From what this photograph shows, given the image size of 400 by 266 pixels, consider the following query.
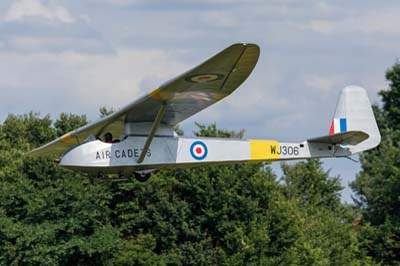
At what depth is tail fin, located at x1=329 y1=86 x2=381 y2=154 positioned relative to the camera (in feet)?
102

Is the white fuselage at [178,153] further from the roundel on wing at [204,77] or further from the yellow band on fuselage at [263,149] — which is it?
the roundel on wing at [204,77]

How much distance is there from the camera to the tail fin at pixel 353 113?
102 feet

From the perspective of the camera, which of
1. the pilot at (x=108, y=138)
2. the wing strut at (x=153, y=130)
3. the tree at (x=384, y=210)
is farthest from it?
the tree at (x=384, y=210)

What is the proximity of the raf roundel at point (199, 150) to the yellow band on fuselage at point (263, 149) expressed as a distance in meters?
1.23

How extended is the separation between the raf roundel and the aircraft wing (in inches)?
27.4

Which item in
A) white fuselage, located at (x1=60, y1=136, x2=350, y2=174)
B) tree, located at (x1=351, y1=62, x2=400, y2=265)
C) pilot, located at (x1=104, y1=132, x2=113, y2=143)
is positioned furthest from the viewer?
tree, located at (x1=351, y1=62, x2=400, y2=265)

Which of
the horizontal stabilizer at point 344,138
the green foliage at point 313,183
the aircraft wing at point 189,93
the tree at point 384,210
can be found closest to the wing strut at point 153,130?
the aircraft wing at point 189,93

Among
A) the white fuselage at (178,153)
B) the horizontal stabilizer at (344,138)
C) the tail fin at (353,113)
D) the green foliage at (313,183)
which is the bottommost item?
the white fuselage at (178,153)

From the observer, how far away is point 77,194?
48.1 meters

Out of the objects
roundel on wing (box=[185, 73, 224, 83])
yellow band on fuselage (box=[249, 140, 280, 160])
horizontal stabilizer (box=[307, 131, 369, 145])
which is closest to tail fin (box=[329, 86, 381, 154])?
horizontal stabilizer (box=[307, 131, 369, 145])

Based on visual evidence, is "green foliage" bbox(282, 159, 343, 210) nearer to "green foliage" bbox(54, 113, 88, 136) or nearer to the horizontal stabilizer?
"green foliage" bbox(54, 113, 88, 136)

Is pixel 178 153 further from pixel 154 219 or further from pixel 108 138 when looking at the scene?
pixel 154 219

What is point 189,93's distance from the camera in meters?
26.0

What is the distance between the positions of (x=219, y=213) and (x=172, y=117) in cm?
2185
